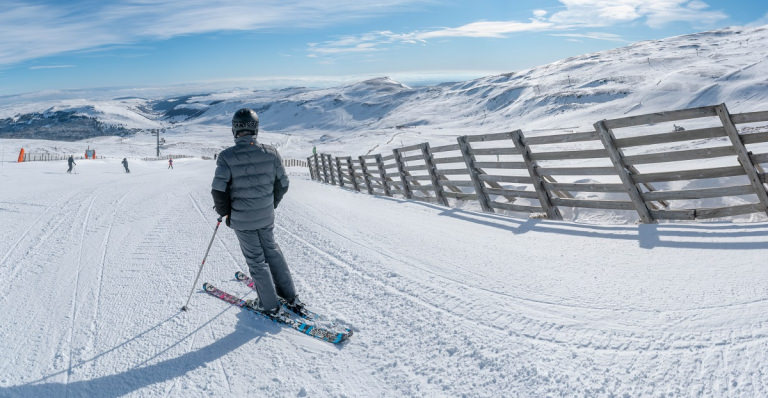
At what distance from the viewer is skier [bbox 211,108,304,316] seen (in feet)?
12.6

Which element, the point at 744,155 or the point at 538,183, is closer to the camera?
the point at 744,155

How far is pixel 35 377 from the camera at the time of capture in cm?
307

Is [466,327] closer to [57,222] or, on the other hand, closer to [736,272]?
[736,272]

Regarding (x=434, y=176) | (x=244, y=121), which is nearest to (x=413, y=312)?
(x=244, y=121)

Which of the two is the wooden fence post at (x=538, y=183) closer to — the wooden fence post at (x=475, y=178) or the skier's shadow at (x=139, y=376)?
the wooden fence post at (x=475, y=178)

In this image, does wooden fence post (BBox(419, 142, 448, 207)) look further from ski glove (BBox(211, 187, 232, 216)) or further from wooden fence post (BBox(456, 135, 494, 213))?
ski glove (BBox(211, 187, 232, 216))

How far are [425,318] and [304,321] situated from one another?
3.46ft

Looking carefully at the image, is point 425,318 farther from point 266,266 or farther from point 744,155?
point 744,155

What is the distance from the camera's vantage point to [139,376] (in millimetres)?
3090

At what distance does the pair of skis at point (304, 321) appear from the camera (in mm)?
3476

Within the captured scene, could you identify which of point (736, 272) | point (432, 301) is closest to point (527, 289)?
point (432, 301)

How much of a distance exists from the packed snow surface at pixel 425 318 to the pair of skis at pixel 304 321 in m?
0.08

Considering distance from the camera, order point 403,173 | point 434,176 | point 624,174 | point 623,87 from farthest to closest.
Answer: point 623,87
point 403,173
point 434,176
point 624,174

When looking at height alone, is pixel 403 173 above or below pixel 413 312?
above
